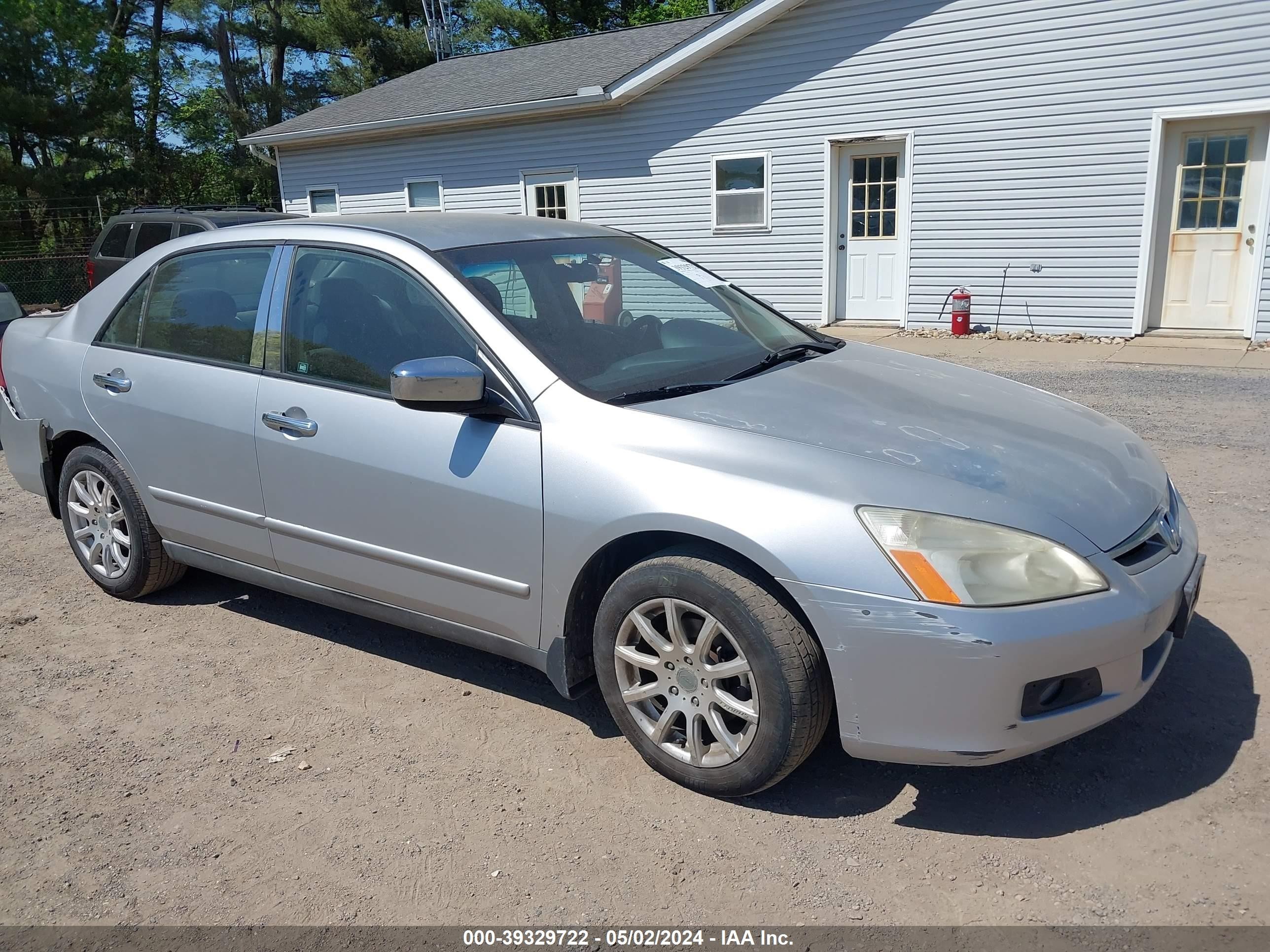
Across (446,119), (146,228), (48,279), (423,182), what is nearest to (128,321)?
(146,228)

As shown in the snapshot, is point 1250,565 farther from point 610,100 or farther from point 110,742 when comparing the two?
point 610,100

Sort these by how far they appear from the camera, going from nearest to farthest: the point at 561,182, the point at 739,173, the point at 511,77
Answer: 1. the point at 739,173
2. the point at 561,182
3. the point at 511,77

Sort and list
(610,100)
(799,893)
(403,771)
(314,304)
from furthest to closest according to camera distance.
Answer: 1. (610,100)
2. (314,304)
3. (403,771)
4. (799,893)

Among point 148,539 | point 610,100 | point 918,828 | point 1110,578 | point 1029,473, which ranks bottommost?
point 918,828

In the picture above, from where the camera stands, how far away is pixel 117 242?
40.6ft

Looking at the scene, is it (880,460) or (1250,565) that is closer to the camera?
(880,460)

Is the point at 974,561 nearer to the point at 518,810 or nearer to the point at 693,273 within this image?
the point at 518,810

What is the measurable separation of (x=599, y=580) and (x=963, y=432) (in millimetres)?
1244

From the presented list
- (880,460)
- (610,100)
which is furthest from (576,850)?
(610,100)

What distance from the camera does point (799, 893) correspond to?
2.58 meters

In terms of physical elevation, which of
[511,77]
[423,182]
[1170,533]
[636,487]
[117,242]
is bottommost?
[1170,533]

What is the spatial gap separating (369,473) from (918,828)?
2087 mm

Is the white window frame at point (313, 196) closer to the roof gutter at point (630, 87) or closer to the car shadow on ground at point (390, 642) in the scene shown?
the roof gutter at point (630, 87)

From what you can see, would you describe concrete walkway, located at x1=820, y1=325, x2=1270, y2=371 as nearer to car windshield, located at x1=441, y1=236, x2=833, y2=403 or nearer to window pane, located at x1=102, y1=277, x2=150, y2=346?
car windshield, located at x1=441, y1=236, x2=833, y2=403
